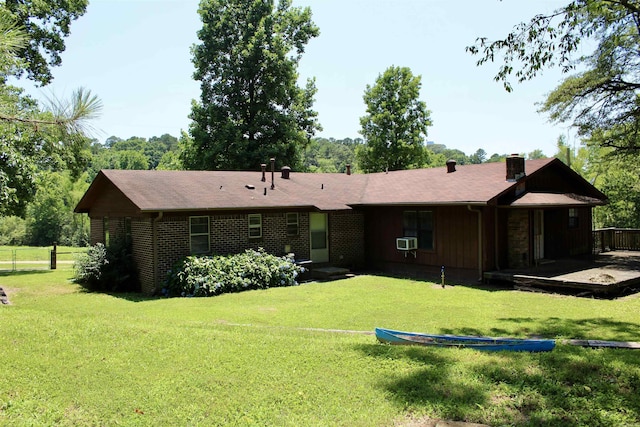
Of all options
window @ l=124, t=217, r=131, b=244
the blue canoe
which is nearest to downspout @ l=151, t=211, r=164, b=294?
window @ l=124, t=217, r=131, b=244

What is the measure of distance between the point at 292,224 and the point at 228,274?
404 cm

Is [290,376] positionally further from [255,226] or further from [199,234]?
[255,226]

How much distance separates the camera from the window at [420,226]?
680 inches

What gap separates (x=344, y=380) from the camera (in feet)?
18.5

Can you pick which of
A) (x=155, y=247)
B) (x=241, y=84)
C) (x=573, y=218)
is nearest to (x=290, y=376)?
(x=155, y=247)

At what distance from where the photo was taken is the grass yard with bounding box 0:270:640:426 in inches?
187

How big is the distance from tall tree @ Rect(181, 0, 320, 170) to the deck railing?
18.8 m

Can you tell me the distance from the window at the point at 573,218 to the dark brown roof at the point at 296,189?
238 centimetres

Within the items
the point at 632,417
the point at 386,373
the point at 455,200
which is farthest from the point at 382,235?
the point at 632,417

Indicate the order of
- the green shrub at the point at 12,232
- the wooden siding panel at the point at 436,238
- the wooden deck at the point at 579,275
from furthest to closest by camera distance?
the green shrub at the point at 12,232 < the wooden siding panel at the point at 436,238 < the wooden deck at the point at 579,275

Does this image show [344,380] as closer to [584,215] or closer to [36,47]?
[584,215]

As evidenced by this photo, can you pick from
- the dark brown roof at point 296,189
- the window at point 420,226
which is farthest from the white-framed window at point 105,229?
the window at point 420,226

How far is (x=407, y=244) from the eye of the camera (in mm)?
17391

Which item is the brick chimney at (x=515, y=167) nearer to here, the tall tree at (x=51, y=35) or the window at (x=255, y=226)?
the window at (x=255, y=226)
